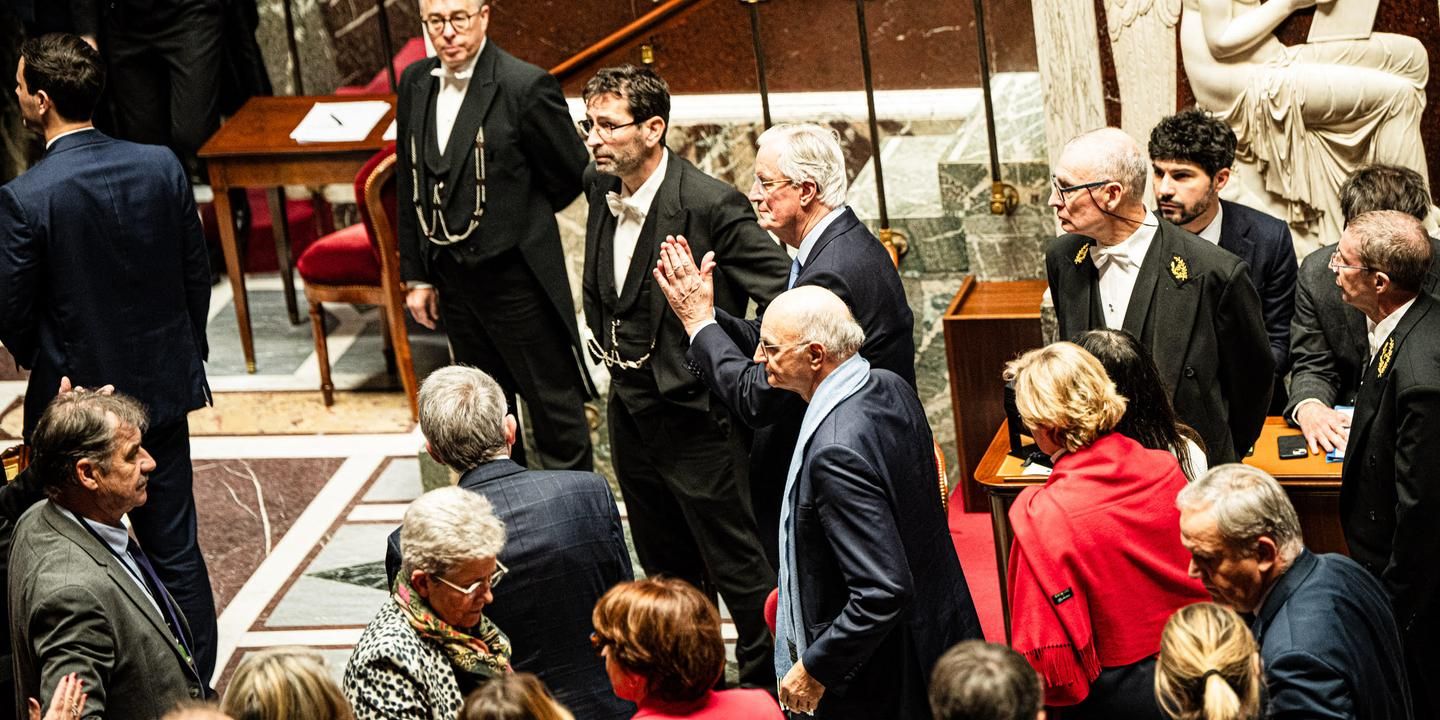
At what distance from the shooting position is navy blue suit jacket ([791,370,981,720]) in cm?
343

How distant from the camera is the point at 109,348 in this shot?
4895 millimetres

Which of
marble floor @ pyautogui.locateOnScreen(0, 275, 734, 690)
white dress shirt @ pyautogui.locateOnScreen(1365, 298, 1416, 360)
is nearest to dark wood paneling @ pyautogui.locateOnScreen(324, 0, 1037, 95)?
marble floor @ pyautogui.locateOnScreen(0, 275, 734, 690)

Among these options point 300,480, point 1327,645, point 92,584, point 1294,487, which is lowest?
point 300,480

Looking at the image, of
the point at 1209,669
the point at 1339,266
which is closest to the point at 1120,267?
the point at 1339,266

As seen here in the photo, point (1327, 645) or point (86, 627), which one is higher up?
point (86, 627)

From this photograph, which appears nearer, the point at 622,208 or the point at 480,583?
the point at 480,583

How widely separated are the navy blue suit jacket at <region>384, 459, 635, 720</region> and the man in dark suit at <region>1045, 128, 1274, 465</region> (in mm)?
1400

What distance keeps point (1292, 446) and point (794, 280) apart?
52.5 inches

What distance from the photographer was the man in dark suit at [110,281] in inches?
186

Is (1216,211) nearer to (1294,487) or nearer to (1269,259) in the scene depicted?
(1269,259)

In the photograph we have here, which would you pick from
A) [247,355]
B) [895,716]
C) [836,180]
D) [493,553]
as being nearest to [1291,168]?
[836,180]

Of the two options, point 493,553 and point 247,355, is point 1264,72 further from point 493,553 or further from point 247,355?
point 247,355

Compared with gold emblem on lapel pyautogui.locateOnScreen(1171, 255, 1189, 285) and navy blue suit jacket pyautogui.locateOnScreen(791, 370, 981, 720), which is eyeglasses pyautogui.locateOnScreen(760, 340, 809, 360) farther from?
gold emblem on lapel pyautogui.locateOnScreen(1171, 255, 1189, 285)

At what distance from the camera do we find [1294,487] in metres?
4.30
